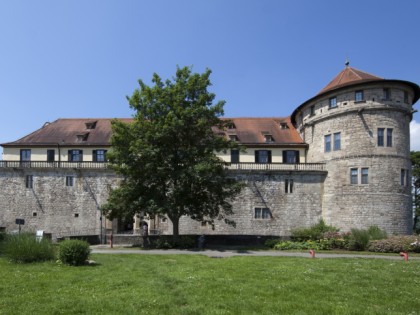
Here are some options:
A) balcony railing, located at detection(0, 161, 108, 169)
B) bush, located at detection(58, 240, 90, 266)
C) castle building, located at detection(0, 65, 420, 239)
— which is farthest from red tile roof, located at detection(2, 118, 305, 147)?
bush, located at detection(58, 240, 90, 266)

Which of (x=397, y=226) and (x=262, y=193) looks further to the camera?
(x=262, y=193)

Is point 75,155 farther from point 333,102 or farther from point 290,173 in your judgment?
point 333,102

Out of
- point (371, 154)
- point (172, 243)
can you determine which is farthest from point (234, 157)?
point (172, 243)

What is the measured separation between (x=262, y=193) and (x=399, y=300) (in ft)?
82.0

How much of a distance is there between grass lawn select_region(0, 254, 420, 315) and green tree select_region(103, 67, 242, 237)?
998 centimetres

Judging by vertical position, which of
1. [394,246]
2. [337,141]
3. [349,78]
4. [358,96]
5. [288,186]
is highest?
[349,78]

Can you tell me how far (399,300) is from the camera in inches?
320

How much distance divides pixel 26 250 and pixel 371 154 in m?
27.8

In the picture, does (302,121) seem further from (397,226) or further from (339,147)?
(397,226)

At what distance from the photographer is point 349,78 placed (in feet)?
105

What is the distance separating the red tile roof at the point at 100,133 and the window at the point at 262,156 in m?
0.93

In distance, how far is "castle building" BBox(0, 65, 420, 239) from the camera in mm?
29359

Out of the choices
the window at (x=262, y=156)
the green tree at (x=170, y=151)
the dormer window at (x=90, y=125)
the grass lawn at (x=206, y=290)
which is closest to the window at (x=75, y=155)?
the dormer window at (x=90, y=125)

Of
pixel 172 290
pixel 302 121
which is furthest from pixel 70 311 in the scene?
pixel 302 121
